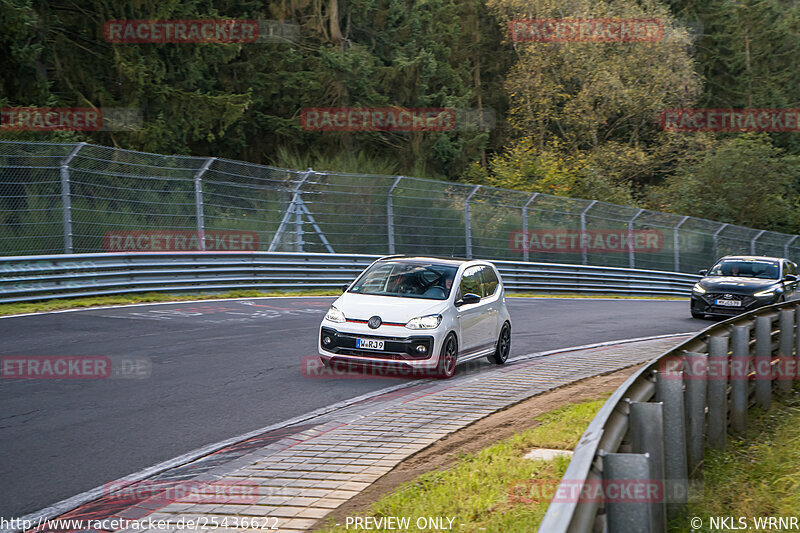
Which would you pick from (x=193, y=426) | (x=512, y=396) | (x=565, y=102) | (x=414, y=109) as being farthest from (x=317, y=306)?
(x=565, y=102)

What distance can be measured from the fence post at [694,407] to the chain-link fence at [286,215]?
1355cm

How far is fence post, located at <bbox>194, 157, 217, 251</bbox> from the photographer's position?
1973 centimetres

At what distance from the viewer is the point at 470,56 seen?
53.9 meters

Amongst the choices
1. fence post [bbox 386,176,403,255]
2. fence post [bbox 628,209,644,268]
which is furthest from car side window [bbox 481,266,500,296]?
fence post [bbox 628,209,644,268]

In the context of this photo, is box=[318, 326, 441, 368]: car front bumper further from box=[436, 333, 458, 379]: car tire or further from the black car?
the black car

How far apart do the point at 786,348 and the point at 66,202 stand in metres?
13.3

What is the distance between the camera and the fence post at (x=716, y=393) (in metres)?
7.47

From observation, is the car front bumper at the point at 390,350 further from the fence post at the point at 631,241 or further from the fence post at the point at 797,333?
the fence post at the point at 631,241

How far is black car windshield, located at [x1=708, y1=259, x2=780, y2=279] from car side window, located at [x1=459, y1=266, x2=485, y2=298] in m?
11.3

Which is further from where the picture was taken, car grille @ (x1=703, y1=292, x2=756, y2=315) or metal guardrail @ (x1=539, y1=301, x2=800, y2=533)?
car grille @ (x1=703, y1=292, x2=756, y2=315)
